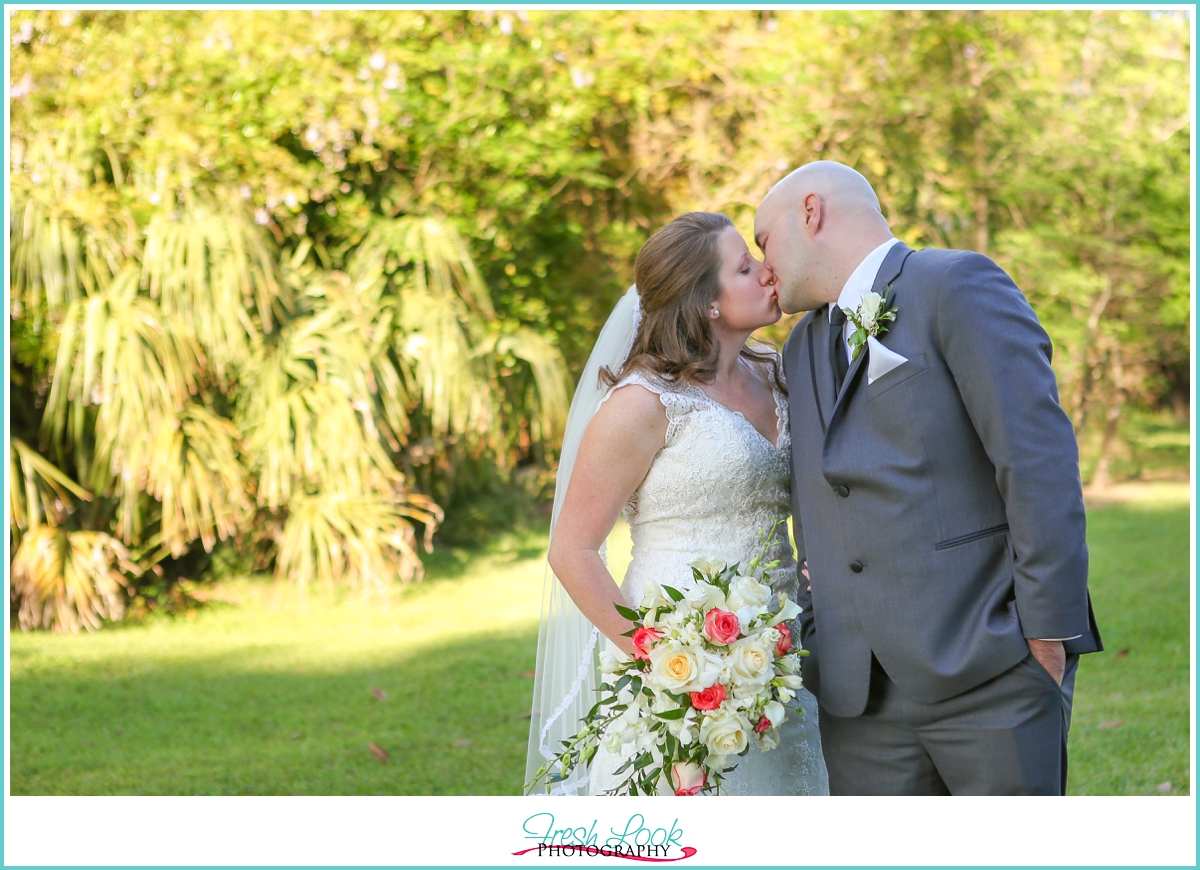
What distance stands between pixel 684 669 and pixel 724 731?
17 centimetres

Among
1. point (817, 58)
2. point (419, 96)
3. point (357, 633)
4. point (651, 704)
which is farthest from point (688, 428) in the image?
point (817, 58)

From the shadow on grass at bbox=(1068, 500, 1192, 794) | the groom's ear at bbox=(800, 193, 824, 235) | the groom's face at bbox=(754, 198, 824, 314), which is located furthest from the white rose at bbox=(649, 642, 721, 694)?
the shadow on grass at bbox=(1068, 500, 1192, 794)

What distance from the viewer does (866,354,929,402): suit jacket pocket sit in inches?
93.7

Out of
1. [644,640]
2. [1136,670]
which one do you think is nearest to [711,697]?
[644,640]

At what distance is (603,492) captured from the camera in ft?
9.43

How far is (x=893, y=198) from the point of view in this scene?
10539mm

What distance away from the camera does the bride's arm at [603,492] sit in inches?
112

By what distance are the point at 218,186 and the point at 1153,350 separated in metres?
10.4

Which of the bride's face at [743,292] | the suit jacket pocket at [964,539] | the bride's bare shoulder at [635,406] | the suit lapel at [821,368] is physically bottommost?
the suit jacket pocket at [964,539]

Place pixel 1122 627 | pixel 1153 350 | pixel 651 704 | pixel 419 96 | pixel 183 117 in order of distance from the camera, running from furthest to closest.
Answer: pixel 1153 350, pixel 419 96, pixel 183 117, pixel 1122 627, pixel 651 704

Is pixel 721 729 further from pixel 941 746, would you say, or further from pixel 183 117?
pixel 183 117

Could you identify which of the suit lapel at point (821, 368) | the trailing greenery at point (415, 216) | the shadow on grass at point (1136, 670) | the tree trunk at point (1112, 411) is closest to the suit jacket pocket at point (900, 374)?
the suit lapel at point (821, 368)

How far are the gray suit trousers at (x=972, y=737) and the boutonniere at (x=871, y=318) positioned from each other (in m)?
0.80

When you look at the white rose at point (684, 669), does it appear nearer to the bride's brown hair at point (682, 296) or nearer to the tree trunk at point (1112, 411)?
the bride's brown hair at point (682, 296)
